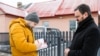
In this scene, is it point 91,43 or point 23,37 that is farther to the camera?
point 23,37

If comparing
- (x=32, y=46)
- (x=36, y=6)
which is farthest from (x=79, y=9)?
(x=36, y=6)

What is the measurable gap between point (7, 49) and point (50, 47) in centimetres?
236

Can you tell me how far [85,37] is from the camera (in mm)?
3484

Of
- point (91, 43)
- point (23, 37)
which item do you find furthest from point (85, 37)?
point (23, 37)

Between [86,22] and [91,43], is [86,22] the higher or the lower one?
the higher one

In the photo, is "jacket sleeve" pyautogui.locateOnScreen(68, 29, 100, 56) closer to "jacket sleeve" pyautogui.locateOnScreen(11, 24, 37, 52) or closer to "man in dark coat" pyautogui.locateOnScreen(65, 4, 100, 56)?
"man in dark coat" pyautogui.locateOnScreen(65, 4, 100, 56)

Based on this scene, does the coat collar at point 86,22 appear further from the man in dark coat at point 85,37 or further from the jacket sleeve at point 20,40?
the jacket sleeve at point 20,40

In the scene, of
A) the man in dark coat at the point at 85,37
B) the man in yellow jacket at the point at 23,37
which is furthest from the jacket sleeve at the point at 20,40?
the man in dark coat at the point at 85,37

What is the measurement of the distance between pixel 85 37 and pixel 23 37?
874 millimetres

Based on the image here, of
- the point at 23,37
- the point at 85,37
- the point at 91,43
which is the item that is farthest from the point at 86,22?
the point at 23,37

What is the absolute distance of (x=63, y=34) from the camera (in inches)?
268

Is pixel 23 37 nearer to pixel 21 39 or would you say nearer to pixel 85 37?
pixel 21 39

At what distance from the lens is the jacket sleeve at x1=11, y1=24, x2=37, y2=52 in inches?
143

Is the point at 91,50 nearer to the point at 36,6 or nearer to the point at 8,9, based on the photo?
the point at 8,9
